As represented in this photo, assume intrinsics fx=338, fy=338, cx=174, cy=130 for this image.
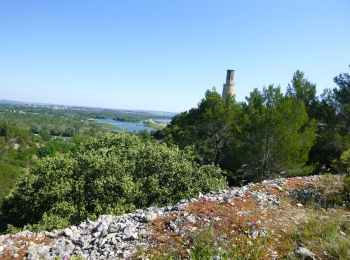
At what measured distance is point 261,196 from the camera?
10.3 meters

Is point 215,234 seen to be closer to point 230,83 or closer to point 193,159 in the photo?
point 193,159

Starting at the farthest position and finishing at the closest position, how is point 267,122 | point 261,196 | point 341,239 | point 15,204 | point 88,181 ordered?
point 267,122
point 15,204
point 88,181
point 261,196
point 341,239

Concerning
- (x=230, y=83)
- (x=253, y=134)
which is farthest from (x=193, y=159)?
(x=230, y=83)

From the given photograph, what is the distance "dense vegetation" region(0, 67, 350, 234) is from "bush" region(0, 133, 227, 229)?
0.05 meters

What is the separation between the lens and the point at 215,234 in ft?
24.5

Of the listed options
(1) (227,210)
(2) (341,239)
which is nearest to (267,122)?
(1) (227,210)

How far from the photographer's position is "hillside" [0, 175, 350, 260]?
260 inches

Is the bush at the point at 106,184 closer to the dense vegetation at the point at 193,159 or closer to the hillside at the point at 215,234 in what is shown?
the dense vegetation at the point at 193,159

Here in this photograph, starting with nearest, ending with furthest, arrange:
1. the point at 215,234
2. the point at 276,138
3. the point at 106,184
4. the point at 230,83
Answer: the point at 215,234, the point at 106,184, the point at 276,138, the point at 230,83

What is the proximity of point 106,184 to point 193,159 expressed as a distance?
9.93 meters

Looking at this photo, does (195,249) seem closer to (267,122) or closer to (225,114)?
(267,122)

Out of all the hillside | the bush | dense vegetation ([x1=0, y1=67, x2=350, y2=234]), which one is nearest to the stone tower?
dense vegetation ([x1=0, y1=67, x2=350, y2=234])

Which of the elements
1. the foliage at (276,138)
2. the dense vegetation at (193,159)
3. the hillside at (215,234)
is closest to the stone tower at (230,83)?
the dense vegetation at (193,159)

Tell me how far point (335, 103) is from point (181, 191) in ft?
66.7
